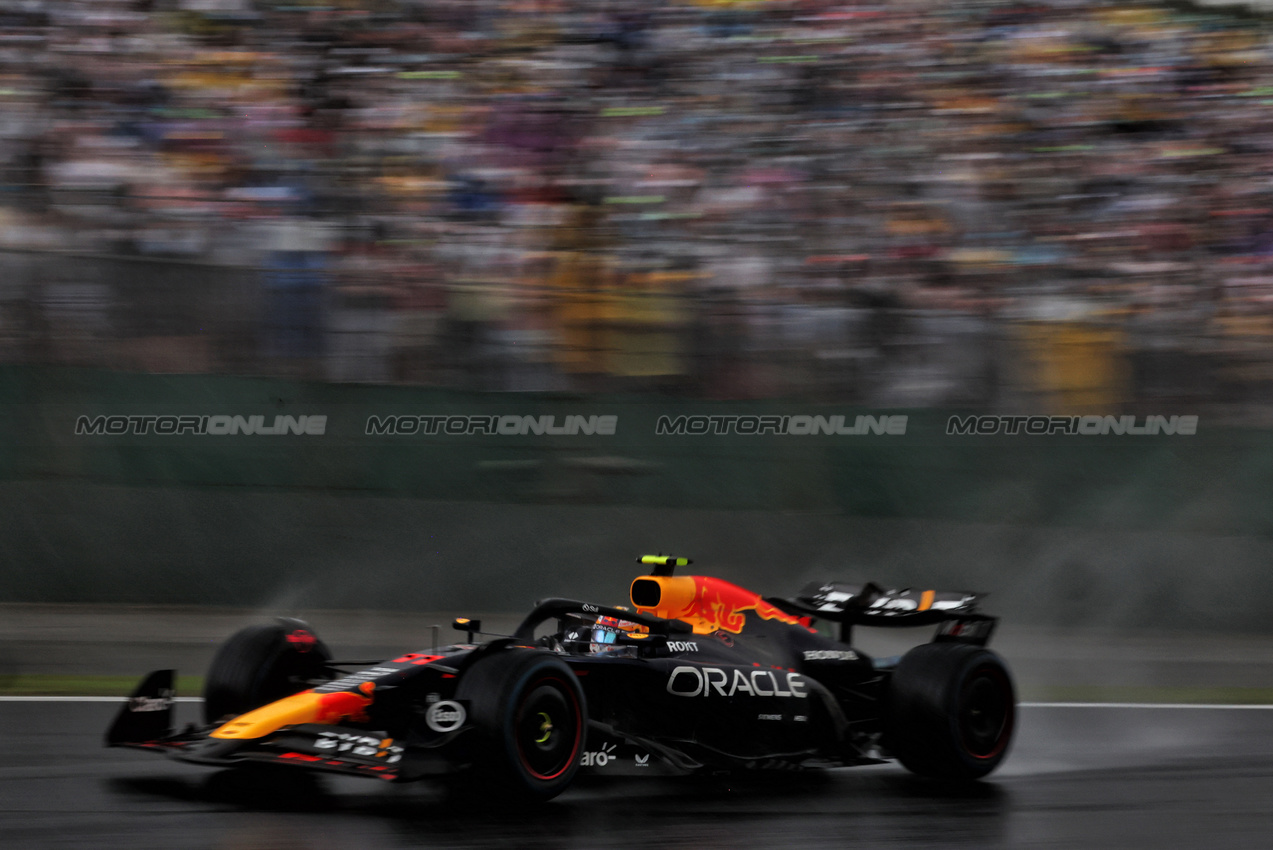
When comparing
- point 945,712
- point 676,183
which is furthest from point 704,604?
point 676,183

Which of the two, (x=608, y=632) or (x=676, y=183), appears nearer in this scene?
(x=608, y=632)

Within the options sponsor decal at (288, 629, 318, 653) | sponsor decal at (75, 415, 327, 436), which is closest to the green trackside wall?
sponsor decal at (75, 415, 327, 436)

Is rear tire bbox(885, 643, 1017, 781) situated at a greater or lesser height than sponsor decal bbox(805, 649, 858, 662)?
lesser

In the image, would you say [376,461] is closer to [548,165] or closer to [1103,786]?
[548,165]

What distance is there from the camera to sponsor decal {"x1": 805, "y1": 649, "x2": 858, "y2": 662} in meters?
6.46

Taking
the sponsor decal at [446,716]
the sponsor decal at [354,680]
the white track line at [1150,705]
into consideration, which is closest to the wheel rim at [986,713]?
the white track line at [1150,705]

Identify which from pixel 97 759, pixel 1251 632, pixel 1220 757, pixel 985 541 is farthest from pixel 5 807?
pixel 1251 632

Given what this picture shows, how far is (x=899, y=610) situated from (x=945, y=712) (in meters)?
0.62

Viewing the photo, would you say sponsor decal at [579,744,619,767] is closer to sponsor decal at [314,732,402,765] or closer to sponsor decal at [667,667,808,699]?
sponsor decal at [667,667,808,699]

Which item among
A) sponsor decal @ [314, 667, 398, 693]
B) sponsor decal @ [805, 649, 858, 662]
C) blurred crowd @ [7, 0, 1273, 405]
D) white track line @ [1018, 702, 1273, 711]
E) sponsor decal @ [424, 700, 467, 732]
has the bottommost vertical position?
white track line @ [1018, 702, 1273, 711]

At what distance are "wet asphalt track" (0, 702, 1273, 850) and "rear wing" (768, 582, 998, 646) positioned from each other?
657 mm

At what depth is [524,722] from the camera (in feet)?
16.7

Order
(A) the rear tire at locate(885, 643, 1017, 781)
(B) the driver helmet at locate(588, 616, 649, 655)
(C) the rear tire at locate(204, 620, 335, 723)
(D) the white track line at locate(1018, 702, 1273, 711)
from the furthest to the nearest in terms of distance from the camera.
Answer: (D) the white track line at locate(1018, 702, 1273, 711), (A) the rear tire at locate(885, 643, 1017, 781), (B) the driver helmet at locate(588, 616, 649, 655), (C) the rear tire at locate(204, 620, 335, 723)

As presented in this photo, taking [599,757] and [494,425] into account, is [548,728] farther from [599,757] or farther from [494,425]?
[494,425]
